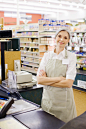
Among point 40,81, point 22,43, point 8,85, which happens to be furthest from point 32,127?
point 22,43

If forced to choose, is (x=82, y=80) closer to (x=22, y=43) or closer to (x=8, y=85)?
(x=8, y=85)

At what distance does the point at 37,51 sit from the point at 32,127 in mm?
7202

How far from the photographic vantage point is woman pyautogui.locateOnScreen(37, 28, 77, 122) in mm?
2400

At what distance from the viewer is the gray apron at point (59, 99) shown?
241 centimetres

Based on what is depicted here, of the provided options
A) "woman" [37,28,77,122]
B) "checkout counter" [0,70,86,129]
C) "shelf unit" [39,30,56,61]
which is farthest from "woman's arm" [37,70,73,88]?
"shelf unit" [39,30,56,61]

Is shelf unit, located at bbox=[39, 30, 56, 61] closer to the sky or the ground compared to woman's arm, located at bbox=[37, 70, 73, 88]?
closer to the sky

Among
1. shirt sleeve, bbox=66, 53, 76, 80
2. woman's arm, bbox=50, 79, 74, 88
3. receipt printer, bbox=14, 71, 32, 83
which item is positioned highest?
shirt sleeve, bbox=66, 53, 76, 80

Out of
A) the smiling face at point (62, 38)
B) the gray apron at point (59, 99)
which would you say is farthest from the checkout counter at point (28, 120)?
the smiling face at point (62, 38)

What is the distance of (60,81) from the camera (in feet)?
7.76

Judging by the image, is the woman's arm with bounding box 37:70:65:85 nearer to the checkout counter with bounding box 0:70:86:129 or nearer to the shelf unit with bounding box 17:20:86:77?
the checkout counter with bounding box 0:70:86:129

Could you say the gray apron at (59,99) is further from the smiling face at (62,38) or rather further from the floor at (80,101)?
the floor at (80,101)

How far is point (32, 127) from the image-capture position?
5.57 feet

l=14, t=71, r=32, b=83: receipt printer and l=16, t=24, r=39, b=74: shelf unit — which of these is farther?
l=16, t=24, r=39, b=74: shelf unit

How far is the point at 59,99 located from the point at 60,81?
259 mm
